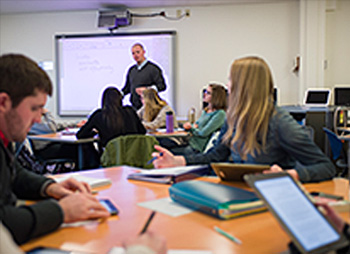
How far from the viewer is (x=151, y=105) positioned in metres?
4.93

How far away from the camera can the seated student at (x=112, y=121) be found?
3.86 meters

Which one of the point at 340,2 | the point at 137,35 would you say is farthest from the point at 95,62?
the point at 340,2

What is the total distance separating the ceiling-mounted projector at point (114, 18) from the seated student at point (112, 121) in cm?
349

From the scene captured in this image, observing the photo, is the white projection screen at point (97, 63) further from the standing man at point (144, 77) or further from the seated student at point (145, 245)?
the seated student at point (145, 245)

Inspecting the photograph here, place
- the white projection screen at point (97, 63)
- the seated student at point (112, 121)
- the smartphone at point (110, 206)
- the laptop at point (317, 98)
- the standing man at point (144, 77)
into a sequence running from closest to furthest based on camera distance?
1. the smartphone at point (110, 206)
2. the seated student at point (112, 121)
3. the laptop at point (317, 98)
4. the standing man at point (144, 77)
5. the white projection screen at point (97, 63)

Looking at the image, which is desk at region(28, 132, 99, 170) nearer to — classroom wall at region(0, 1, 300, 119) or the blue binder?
the blue binder

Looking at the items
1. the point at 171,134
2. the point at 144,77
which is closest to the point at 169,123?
the point at 171,134

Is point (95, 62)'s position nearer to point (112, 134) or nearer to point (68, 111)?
point (68, 111)

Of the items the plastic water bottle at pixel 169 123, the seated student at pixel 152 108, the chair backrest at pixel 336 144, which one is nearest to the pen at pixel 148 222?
the plastic water bottle at pixel 169 123

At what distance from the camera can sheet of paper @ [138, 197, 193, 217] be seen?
Result: 1.24m

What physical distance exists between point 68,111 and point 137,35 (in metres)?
1.96

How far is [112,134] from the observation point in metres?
3.86

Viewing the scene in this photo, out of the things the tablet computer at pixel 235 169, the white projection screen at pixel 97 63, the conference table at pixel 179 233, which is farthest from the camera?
the white projection screen at pixel 97 63

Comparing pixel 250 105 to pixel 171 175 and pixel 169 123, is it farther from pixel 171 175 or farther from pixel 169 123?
pixel 169 123
